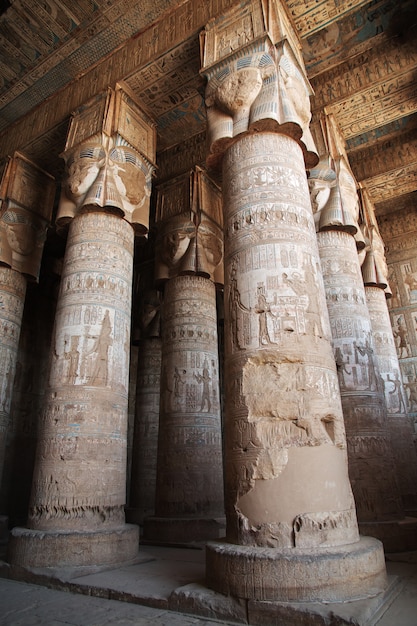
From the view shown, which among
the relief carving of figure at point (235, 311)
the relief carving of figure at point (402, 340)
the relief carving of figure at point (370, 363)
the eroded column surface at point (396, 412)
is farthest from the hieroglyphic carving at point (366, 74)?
the relief carving of figure at point (402, 340)

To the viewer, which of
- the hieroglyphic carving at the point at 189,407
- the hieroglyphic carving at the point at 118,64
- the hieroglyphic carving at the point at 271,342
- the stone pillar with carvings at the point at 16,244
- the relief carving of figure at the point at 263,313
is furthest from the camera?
the stone pillar with carvings at the point at 16,244

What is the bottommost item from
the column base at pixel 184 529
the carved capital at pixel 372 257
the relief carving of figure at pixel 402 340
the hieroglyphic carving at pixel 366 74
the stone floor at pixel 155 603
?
the stone floor at pixel 155 603

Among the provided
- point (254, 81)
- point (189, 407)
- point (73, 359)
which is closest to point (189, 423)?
point (189, 407)

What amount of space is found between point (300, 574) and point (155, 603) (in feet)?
3.93

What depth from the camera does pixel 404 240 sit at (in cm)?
1098

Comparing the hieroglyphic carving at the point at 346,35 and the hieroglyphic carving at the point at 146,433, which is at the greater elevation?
the hieroglyphic carving at the point at 346,35

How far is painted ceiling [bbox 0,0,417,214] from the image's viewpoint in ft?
21.4

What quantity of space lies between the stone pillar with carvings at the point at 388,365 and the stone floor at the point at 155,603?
3.30m

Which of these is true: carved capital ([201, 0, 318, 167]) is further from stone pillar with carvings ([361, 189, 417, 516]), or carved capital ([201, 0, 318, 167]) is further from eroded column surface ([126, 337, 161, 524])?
eroded column surface ([126, 337, 161, 524])

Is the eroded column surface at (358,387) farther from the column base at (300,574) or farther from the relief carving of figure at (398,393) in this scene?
the column base at (300,574)

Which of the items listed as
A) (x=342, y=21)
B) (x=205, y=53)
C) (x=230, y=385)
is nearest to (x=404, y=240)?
(x=342, y=21)

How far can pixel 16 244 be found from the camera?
7.36m

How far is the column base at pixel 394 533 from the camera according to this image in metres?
4.90

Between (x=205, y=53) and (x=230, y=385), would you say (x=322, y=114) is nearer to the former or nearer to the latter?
(x=205, y=53)
